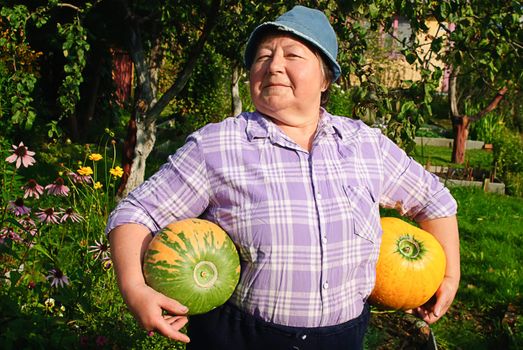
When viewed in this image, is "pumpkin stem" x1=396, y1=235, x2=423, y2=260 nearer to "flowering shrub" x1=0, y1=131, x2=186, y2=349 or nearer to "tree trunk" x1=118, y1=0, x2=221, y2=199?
"flowering shrub" x1=0, y1=131, x2=186, y2=349

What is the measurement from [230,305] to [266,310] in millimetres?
113

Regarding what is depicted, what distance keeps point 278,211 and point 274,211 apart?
0.01m

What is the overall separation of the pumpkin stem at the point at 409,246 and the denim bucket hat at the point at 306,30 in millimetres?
552

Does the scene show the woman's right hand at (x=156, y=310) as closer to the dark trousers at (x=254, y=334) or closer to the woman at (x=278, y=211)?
the woman at (x=278, y=211)

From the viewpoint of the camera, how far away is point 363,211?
5.52 feet

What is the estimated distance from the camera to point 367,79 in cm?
317

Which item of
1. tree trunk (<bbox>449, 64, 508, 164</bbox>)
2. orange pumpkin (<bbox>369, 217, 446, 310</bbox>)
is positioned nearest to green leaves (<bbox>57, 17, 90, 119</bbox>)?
orange pumpkin (<bbox>369, 217, 446, 310</bbox>)

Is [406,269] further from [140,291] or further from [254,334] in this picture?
[140,291]

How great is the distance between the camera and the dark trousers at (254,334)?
158 centimetres

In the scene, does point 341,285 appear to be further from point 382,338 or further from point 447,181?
point 447,181

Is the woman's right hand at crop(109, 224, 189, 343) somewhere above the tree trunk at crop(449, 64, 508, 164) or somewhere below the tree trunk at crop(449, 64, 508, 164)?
above

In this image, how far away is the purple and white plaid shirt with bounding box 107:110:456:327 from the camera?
1554 millimetres

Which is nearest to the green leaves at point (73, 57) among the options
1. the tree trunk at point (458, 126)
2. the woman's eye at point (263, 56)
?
the woman's eye at point (263, 56)

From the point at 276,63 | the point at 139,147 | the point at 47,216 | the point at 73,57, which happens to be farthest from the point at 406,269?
the point at 139,147
